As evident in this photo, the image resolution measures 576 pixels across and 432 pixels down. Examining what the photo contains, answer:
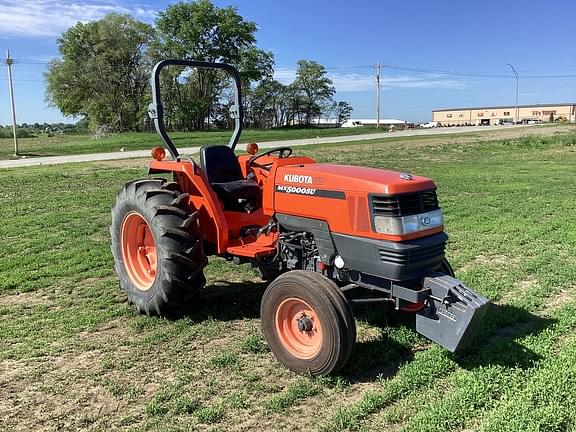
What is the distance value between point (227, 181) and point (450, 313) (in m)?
2.34

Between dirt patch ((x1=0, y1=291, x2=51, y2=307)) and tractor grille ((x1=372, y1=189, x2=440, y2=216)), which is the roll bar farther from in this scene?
tractor grille ((x1=372, y1=189, x2=440, y2=216))

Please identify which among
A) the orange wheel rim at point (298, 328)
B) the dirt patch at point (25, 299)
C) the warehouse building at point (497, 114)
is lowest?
the dirt patch at point (25, 299)

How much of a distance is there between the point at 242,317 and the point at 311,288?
1.36 m

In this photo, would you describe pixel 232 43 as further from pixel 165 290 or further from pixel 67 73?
pixel 165 290

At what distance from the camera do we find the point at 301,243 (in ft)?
12.9

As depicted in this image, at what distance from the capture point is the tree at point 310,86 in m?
63.5

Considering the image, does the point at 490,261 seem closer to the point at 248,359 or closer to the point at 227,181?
the point at 227,181

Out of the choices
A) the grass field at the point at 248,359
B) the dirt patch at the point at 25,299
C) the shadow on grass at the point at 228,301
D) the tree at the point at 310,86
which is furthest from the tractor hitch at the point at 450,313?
the tree at the point at 310,86

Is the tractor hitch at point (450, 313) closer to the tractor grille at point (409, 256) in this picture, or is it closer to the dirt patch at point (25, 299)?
the tractor grille at point (409, 256)

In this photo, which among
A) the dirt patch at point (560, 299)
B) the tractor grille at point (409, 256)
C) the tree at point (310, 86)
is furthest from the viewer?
the tree at point (310, 86)

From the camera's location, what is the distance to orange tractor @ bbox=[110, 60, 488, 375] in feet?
10.9

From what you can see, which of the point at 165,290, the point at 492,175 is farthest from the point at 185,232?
the point at 492,175

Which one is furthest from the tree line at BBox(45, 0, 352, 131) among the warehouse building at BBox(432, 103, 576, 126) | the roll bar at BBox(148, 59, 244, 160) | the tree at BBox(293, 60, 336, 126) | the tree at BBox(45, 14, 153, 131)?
the warehouse building at BBox(432, 103, 576, 126)

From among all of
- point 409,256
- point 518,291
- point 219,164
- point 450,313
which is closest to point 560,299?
point 518,291
